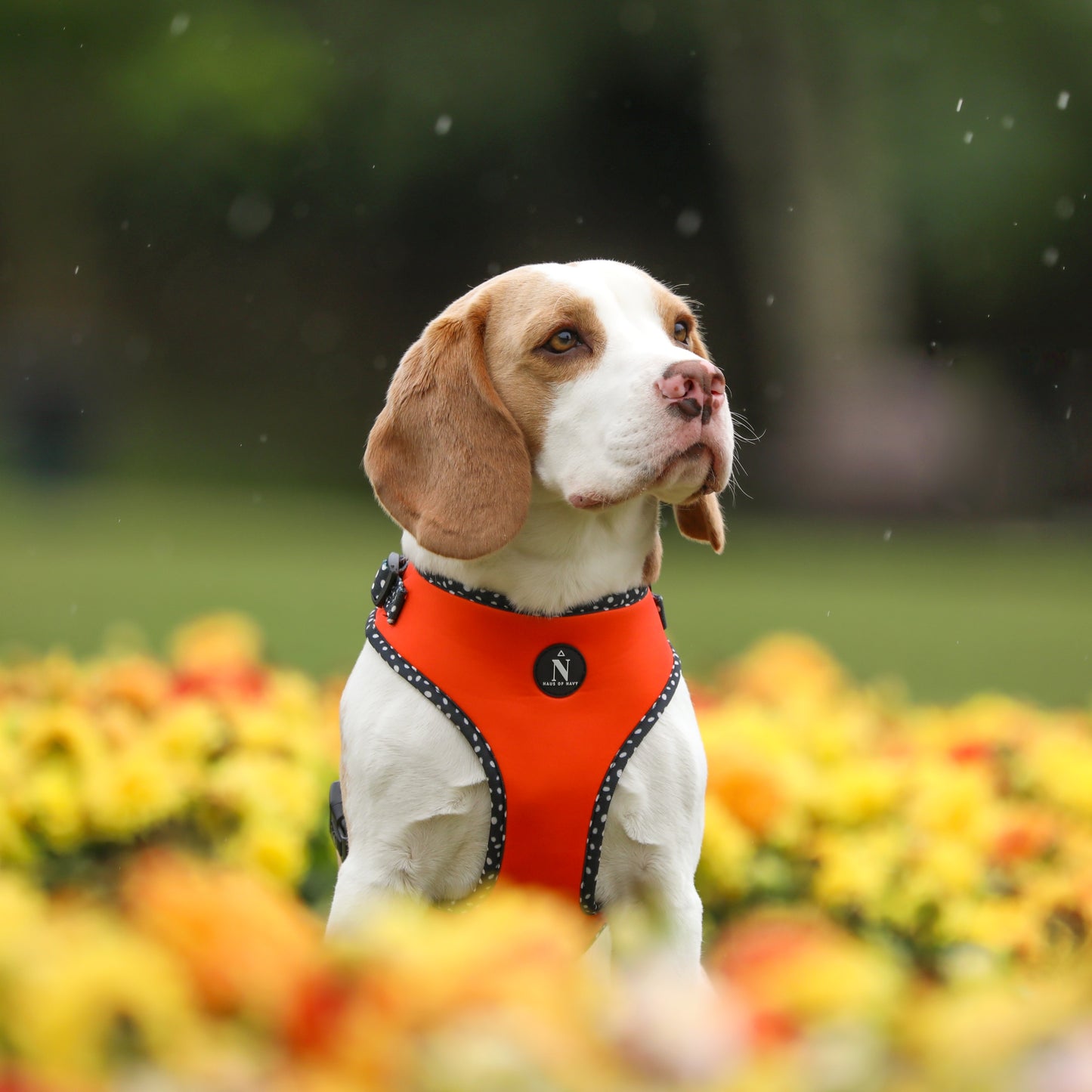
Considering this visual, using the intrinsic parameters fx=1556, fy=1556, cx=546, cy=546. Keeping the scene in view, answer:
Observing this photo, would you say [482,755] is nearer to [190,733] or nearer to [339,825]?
[339,825]

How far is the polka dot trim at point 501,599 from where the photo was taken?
314 centimetres

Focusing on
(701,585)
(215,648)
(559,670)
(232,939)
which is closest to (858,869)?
(559,670)

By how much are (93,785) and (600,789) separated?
55.0 inches

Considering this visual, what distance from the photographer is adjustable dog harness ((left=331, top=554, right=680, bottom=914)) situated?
2986 millimetres

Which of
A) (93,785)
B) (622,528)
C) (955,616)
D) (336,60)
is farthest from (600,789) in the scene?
(336,60)

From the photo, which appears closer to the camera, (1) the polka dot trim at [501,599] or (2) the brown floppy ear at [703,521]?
(1) the polka dot trim at [501,599]

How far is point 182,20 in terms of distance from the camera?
21500 mm

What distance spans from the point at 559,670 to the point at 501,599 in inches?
7.9

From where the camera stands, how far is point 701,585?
12.4 m

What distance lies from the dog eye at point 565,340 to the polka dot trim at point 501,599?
519 mm

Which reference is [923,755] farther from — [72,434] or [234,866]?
[72,434]

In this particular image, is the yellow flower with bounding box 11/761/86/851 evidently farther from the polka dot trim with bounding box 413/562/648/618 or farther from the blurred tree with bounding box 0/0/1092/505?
the blurred tree with bounding box 0/0/1092/505

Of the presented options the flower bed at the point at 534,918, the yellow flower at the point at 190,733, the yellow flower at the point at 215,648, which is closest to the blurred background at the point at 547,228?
the yellow flower at the point at 215,648

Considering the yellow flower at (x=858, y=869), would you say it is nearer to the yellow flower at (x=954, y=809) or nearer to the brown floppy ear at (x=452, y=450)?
the yellow flower at (x=954, y=809)
